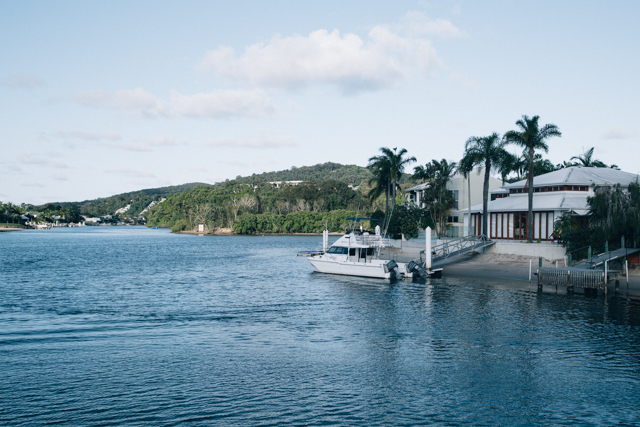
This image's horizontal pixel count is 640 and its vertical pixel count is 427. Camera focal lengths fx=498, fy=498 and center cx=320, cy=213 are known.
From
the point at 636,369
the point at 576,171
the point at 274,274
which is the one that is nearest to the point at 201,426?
the point at 636,369

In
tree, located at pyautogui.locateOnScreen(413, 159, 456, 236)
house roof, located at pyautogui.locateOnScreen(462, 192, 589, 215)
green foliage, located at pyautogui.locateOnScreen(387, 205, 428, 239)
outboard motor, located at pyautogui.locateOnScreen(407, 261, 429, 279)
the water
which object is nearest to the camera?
the water

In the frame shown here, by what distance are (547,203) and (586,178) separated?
6.21 meters

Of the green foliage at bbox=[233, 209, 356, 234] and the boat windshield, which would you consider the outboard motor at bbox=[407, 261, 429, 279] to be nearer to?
the boat windshield

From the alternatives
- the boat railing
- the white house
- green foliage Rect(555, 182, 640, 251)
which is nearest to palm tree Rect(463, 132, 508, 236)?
the white house

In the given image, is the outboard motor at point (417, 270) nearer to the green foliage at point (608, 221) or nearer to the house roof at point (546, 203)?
the green foliage at point (608, 221)

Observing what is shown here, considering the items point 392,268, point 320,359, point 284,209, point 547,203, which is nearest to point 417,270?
point 392,268

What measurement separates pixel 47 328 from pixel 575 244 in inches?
1512

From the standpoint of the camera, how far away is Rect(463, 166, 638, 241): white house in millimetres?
49225

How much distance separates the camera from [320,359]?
17891 mm

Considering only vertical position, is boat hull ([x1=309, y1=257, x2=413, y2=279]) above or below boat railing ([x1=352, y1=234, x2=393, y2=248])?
below

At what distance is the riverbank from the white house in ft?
22.0

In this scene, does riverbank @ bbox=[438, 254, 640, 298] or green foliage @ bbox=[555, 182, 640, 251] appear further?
green foliage @ bbox=[555, 182, 640, 251]

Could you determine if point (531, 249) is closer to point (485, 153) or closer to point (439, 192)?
point (485, 153)

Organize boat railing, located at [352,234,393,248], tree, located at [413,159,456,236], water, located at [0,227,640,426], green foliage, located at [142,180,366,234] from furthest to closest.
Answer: green foliage, located at [142,180,366,234] < tree, located at [413,159,456,236] < boat railing, located at [352,234,393,248] < water, located at [0,227,640,426]
